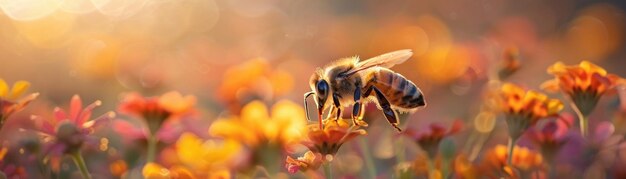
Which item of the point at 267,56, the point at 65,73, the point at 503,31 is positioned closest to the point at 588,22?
the point at 503,31

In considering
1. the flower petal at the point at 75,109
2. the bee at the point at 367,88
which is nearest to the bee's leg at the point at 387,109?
the bee at the point at 367,88

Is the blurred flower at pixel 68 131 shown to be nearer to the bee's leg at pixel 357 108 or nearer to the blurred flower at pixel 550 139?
the bee's leg at pixel 357 108

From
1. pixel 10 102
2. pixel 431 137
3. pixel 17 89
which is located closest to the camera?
pixel 10 102

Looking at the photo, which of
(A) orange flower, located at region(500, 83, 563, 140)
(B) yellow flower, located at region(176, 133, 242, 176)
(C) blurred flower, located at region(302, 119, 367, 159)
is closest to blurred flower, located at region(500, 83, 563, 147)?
(A) orange flower, located at region(500, 83, 563, 140)

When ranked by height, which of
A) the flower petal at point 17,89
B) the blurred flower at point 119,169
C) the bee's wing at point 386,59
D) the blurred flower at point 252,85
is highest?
the blurred flower at point 252,85

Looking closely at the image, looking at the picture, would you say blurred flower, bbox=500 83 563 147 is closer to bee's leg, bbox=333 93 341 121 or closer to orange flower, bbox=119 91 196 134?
bee's leg, bbox=333 93 341 121

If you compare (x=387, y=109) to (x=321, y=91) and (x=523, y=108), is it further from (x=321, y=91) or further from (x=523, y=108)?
(x=523, y=108)

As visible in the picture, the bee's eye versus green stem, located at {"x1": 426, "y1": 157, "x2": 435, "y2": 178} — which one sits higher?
the bee's eye

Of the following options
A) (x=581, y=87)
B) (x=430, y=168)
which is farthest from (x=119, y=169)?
(x=581, y=87)
